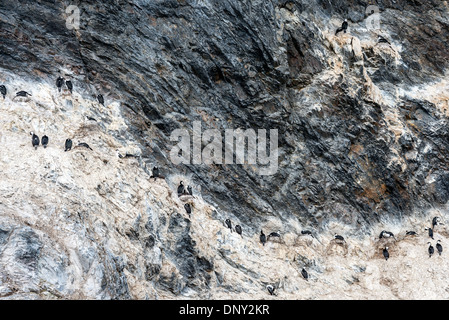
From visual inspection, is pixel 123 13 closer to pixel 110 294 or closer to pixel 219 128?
pixel 219 128

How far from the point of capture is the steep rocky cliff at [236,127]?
1870 cm

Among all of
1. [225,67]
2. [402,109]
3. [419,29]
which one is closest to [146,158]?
[225,67]

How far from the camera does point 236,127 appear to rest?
24.8 meters

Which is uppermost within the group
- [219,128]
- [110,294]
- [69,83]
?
[69,83]

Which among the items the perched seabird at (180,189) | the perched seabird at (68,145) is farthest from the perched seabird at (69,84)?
the perched seabird at (180,189)

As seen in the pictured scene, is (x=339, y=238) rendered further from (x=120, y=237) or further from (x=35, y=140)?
(x=35, y=140)

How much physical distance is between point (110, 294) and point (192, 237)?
19.2 ft

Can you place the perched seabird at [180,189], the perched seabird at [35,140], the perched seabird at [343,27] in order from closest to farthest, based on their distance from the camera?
the perched seabird at [35,140] → the perched seabird at [180,189] → the perched seabird at [343,27]

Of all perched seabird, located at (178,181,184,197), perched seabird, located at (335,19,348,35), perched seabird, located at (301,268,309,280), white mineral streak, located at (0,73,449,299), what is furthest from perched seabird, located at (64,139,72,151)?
perched seabird, located at (335,19,348,35)

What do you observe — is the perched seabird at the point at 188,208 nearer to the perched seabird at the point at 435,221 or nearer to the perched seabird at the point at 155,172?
the perched seabird at the point at 155,172

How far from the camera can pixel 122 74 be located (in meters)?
23.4

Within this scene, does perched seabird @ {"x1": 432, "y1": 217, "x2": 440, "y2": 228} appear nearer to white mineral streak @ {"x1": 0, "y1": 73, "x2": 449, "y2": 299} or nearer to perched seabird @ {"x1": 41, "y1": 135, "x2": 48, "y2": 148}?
white mineral streak @ {"x1": 0, "y1": 73, "x2": 449, "y2": 299}

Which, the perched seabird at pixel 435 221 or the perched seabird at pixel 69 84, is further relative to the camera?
the perched seabird at pixel 435 221

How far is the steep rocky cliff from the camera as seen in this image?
61.4 ft
